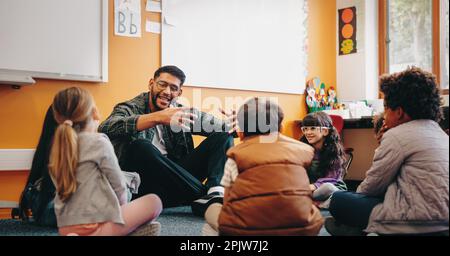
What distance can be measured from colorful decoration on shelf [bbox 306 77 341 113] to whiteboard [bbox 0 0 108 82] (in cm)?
203

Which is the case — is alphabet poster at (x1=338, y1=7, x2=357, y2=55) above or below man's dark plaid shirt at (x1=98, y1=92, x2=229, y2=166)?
above

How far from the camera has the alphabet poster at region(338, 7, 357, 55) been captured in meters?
4.20

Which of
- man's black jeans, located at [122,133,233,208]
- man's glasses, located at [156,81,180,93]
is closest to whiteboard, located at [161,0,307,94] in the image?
man's glasses, located at [156,81,180,93]

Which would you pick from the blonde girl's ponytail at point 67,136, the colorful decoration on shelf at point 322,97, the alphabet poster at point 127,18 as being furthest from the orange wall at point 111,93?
the blonde girl's ponytail at point 67,136

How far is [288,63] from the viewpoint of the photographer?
3.96 m

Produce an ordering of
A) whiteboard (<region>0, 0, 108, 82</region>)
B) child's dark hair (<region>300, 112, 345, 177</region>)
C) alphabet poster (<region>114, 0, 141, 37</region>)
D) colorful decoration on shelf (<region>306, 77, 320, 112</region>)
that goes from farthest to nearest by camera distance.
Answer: colorful decoration on shelf (<region>306, 77, 320, 112</region>)
alphabet poster (<region>114, 0, 141, 37</region>)
child's dark hair (<region>300, 112, 345, 177</region>)
whiteboard (<region>0, 0, 108, 82</region>)

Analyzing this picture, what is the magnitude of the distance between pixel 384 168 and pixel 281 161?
389 millimetres

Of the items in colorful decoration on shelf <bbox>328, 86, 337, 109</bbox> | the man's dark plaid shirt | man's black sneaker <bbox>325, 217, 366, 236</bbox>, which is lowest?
man's black sneaker <bbox>325, 217, 366, 236</bbox>

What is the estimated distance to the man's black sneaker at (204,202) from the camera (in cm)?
232

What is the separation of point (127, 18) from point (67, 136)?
1.85 metres

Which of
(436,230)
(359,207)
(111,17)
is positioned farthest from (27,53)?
(436,230)

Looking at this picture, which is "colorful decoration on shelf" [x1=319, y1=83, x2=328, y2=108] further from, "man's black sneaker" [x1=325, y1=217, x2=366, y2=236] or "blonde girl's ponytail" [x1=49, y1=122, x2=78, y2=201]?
"blonde girl's ponytail" [x1=49, y1=122, x2=78, y2=201]

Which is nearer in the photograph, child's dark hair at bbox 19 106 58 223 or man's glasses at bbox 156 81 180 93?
child's dark hair at bbox 19 106 58 223

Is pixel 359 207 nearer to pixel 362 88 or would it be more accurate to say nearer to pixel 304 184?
pixel 304 184
